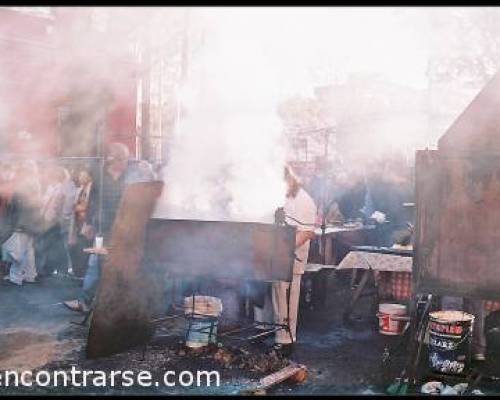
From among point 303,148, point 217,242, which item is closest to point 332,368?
point 217,242

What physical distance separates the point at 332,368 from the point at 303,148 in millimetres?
19470

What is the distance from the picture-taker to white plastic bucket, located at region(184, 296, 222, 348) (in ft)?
18.9

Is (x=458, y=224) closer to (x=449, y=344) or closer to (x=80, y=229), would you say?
(x=449, y=344)

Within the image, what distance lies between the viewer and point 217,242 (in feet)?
18.7

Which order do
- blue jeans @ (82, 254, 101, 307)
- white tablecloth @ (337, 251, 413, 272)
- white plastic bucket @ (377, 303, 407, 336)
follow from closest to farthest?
1. white plastic bucket @ (377, 303, 407, 336)
2. white tablecloth @ (337, 251, 413, 272)
3. blue jeans @ (82, 254, 101, 307)

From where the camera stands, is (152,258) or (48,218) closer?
(152,258)

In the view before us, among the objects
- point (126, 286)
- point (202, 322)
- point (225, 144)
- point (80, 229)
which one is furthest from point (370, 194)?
point (126, 286)

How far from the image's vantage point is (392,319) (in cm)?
650

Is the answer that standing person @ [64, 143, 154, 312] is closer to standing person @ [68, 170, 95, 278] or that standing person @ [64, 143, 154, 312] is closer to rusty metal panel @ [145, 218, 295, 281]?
standing person @ [68, 170, 95, 278]

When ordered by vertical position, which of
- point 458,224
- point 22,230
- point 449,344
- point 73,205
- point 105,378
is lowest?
point 105,378

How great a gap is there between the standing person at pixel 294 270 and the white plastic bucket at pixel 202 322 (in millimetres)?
631

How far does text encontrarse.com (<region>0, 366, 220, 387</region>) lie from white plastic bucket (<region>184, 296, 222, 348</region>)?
1.98 ft

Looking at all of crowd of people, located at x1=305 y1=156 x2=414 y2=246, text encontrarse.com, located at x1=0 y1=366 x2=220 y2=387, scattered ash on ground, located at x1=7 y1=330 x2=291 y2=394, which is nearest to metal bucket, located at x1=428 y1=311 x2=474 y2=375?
scattered ash on ground, located at x1=7 y1=330 x2=291 y2=394

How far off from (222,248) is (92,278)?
2.41 m
